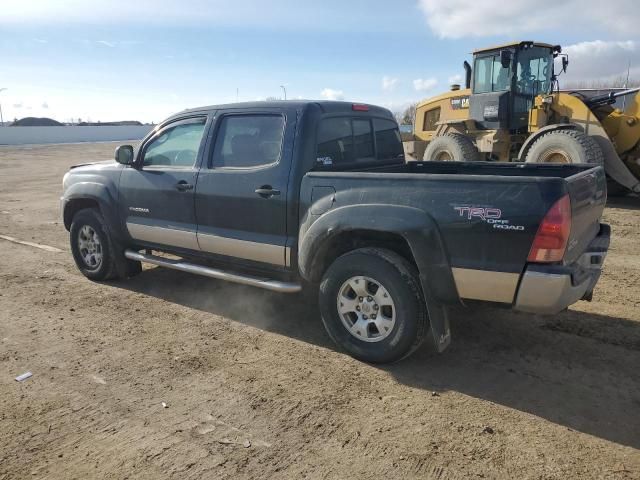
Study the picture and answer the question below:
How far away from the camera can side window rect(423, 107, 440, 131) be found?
14.2m

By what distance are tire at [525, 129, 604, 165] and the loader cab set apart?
5.03ft

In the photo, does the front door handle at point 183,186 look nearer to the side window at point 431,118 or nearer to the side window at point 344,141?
the side window at point 344,141

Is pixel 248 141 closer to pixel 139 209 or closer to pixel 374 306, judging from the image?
pixel 139 209

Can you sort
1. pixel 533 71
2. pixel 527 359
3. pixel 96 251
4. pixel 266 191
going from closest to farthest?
pixel 527 359, pixel 266 191, pixel 96 251, pixel 533 71

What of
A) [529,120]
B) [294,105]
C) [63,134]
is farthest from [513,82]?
[63,134]

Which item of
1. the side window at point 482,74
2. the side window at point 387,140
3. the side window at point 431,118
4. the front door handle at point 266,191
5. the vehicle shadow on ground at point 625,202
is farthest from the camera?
the side window at point 431,118

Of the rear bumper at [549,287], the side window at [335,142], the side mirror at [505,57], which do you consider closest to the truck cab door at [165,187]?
the side window at [335,142]

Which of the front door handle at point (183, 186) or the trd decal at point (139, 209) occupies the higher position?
the front door handle at point (183, 186)

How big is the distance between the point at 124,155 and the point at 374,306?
3137 millimetres

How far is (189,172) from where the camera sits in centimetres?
498

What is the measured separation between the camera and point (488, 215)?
3320mm

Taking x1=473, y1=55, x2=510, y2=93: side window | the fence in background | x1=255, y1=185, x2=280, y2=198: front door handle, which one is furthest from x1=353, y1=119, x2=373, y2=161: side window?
the fence in background

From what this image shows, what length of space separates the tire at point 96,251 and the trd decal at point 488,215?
3979 mm

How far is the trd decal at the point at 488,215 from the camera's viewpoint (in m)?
3.27
